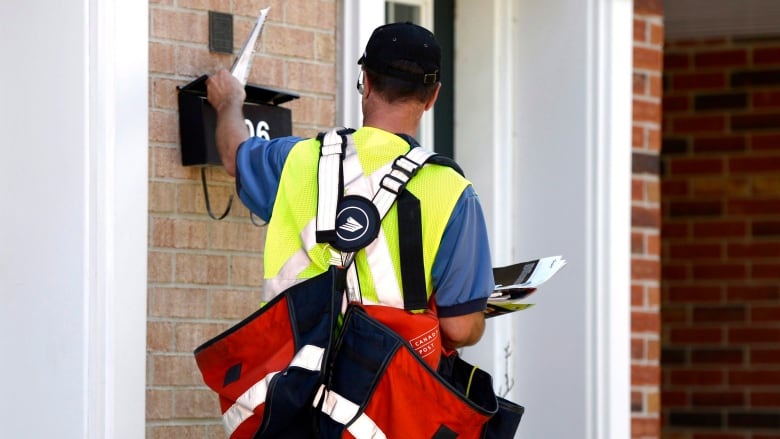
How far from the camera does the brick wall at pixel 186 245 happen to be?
4.69 m

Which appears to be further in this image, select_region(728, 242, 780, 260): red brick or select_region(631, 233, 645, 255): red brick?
select_region(728, 242, 780, 260): red brick

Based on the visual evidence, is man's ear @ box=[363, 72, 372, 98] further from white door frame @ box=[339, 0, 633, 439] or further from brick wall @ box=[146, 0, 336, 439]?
white door frame @ box=[339, 0, 633, 439]

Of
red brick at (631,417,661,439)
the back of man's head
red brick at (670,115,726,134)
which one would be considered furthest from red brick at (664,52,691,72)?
the back of man's head

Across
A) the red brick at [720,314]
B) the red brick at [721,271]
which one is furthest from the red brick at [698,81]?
the red brick at [720,314]

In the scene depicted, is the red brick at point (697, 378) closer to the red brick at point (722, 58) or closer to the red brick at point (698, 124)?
the red brick at point (698, 124)

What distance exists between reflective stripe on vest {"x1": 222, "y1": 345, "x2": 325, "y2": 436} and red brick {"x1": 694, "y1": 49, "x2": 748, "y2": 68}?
193 inches

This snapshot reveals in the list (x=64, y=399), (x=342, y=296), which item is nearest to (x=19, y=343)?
(x=64, y=399)

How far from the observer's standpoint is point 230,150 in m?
4.23

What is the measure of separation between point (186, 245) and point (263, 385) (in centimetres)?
117

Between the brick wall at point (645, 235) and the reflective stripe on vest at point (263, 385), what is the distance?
2384 mm

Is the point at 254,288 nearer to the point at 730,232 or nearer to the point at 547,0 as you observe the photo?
the point at 547,0

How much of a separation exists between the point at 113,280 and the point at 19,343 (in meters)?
0.36

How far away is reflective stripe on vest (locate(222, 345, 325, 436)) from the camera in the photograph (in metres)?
3.67

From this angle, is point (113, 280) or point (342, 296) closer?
point (342, 296)
